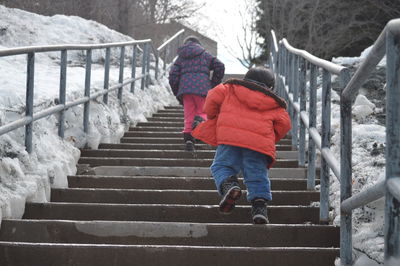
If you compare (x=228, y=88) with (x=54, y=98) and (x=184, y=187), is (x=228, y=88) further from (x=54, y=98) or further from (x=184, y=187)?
(x=54, y=98)

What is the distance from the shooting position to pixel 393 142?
2.44 metres

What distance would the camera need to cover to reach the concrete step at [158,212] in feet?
15.3

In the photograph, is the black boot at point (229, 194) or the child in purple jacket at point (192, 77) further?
the child in purple jacket at point (192, 77)

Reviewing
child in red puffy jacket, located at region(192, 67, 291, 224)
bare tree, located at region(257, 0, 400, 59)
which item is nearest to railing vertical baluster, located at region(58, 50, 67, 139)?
child in red puffy jacket, located at region(192, 67, 291, 224)

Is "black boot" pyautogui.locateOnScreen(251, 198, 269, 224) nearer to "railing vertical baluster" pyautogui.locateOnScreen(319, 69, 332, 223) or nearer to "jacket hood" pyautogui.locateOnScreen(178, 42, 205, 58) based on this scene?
"railing vertical baluster" pyautogui.locateOnScreen(319, 69, 332, 223)

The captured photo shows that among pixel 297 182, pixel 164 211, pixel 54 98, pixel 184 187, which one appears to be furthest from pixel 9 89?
pixel 297 182

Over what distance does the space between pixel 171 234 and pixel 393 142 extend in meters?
1.99

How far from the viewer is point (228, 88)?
4504mm

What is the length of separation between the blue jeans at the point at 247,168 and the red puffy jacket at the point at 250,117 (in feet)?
0.30

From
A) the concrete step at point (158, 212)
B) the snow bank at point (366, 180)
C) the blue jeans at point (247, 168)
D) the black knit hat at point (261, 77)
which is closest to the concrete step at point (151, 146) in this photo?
the snow bank at point (366, 180)

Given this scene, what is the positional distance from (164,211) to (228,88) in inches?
35.0

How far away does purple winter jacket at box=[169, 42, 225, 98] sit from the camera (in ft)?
24.8

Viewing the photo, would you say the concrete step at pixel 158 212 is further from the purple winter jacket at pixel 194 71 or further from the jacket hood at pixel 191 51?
the jacket hood at pixel 191 51

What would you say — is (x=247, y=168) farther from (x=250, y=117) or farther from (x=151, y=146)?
(x=151, y=146)
